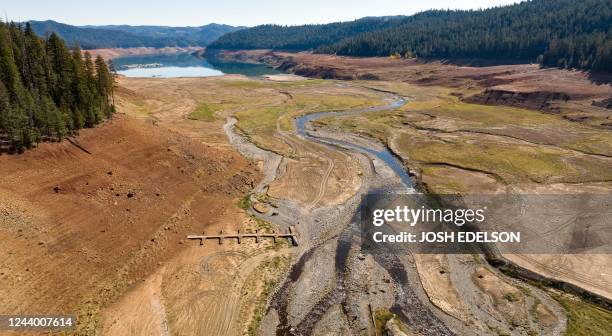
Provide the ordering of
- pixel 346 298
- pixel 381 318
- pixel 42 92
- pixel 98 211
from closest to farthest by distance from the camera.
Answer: pixel 381 318, pixel 346 298, pixel 98 211, pixel 42 92

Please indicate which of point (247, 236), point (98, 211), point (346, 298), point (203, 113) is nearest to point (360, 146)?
point (247, 236)

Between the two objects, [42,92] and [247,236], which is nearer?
[247,236]

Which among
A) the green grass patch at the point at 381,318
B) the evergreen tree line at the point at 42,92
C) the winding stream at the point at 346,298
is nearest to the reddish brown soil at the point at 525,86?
the winding stream at the point at 346,298

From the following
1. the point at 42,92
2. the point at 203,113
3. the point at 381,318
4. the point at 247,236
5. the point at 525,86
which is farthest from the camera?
the point at 525,86

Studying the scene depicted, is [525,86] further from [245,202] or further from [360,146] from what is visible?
[245,202]

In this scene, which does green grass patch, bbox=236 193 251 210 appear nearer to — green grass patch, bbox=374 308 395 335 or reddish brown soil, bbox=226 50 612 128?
green grass patch, bbox=374 308 395 335

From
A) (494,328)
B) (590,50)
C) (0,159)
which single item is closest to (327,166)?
(494,328)

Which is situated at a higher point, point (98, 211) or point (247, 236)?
point (98, 211)
